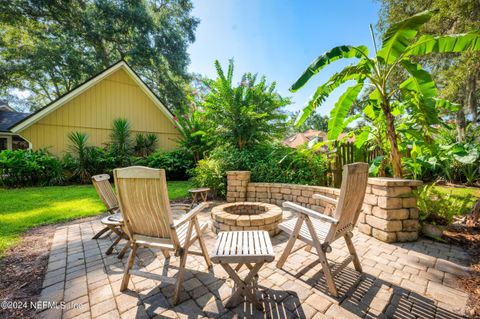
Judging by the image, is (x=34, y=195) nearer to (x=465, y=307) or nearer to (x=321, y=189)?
(x=321, y=189)

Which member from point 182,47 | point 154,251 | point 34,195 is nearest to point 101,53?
point 182,47

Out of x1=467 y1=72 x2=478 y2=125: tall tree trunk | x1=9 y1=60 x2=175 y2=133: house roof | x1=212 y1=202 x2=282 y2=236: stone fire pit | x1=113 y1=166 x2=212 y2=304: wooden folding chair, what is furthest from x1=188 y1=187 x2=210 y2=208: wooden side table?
x1=467 y1=72 x2=478 y2=125: tall tree trunk

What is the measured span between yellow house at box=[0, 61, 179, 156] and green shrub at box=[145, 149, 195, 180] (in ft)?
9.67

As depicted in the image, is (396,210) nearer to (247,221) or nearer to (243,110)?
(247,221)

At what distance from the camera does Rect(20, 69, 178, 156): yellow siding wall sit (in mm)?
10484

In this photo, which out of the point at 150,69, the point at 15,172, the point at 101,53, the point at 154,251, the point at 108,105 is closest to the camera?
the point at 154,251

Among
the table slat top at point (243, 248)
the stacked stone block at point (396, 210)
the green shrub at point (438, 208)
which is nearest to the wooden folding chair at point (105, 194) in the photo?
the table slat top at point (243, 248)

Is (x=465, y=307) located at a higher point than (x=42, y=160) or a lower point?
lower

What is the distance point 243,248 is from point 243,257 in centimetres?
20

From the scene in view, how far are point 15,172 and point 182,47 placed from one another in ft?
46.8

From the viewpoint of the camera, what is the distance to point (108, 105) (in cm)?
1206

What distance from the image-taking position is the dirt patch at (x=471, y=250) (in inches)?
75.4

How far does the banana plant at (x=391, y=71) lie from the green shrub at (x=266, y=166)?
5.50ft

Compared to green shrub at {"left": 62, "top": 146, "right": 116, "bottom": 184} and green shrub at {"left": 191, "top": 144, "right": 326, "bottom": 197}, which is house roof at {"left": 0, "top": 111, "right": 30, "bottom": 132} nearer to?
green shrub at {"left": 62, "top": 146, "right": 116, "bottom": 184}
